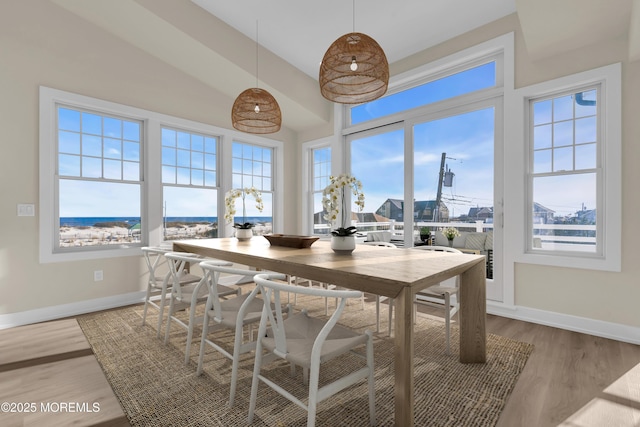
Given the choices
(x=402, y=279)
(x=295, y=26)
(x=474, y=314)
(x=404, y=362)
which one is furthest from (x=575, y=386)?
(x=295, y=26)

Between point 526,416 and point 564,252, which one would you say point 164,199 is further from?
point 564,252

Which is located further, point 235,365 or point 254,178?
point 254,178

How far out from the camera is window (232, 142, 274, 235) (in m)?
4.95

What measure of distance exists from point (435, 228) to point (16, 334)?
458 centimetres

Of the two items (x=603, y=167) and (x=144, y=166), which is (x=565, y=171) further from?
(x=144, y=166)

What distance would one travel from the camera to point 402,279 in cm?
140

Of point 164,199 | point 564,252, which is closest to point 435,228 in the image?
point 564,252

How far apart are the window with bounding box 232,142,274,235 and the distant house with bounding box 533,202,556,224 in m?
3.89

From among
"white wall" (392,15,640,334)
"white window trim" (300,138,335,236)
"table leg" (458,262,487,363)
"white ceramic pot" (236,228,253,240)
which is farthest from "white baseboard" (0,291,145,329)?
"white wall" (392,15,640,334)

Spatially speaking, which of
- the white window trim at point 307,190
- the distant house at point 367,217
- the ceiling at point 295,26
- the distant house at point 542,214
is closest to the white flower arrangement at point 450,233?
the distant house at point 542,214

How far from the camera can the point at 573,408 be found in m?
1.68

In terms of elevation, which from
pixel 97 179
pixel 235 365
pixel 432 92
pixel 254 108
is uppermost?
pixel 432 92

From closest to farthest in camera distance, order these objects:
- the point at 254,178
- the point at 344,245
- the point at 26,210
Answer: the point at 344,245
the point at 26,210
the point at 254,178

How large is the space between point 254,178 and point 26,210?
288 centimetres
